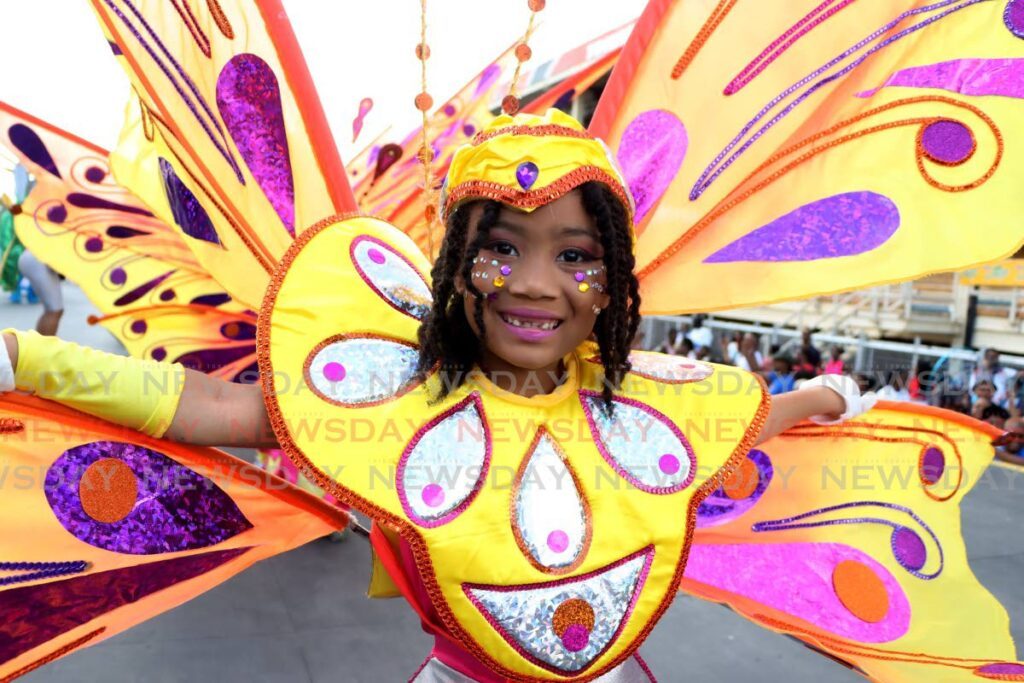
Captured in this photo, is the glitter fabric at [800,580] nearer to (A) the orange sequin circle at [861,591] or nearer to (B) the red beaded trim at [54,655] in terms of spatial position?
(A) the orange sequin circle at [861,591]

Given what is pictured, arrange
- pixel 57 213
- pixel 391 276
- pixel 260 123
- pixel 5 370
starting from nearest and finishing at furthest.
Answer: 1. pixel 5 370
2. pixel 391 276
3. pixel 260 123
4. pixel 57 213

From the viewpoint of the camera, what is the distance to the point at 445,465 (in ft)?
4.22

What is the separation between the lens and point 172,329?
4.12 metres

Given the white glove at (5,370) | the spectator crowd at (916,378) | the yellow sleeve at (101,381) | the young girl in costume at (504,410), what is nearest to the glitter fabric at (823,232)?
the young girl in costume at (504,410)

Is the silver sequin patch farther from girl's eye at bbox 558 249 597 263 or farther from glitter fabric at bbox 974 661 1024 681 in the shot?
glitter fabric at bbox 974 661 1024 681

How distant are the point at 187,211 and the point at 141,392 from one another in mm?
780

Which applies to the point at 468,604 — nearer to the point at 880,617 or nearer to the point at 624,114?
the point at 880,617

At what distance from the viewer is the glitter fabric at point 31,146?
3613 mm

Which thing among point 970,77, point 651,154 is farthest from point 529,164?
point 970,77

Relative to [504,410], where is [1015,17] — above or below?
above

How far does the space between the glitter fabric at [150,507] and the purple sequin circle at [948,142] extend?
1.50 m

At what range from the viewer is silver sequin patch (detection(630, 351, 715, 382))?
5.01 feet

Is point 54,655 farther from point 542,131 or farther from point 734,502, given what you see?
point 734,502

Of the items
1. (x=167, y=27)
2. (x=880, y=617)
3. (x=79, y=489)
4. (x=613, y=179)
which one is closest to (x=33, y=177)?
(x=167, y=27)
